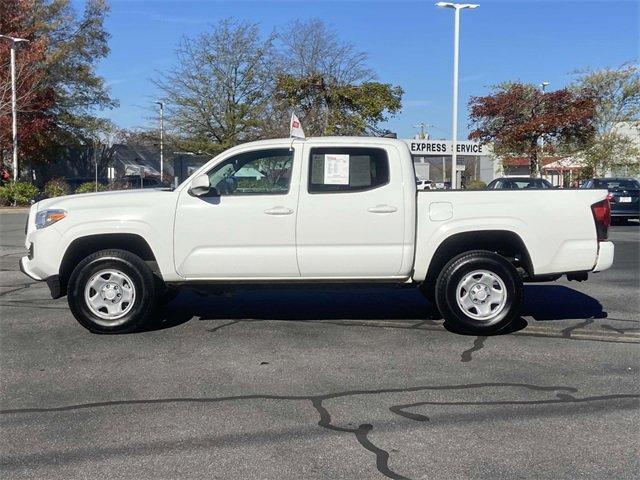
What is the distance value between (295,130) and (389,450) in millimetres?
5630

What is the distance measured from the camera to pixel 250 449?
4227mm

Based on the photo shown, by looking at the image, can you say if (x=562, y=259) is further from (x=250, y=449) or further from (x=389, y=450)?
(x=250, y=449)

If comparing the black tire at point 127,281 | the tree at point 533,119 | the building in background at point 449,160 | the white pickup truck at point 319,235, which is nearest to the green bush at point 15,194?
the building in background at point 449,160

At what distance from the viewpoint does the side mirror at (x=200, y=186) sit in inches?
269

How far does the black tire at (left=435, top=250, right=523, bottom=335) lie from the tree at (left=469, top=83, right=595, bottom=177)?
2542cm

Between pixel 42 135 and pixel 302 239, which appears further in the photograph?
pixel 42 135

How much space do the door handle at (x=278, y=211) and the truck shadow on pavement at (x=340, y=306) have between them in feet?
2.68

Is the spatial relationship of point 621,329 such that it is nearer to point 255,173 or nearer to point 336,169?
point 336,169

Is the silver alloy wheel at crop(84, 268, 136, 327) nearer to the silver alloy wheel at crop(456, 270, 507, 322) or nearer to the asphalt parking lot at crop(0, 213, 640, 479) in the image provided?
the asphalt parking lot at crop(0, 213, 640, 479)

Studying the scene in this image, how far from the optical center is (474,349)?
6.57 m

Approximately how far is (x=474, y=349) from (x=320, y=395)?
1958 mm

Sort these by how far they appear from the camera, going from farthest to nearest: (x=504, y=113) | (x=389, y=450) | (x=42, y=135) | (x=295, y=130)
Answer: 1. (x=42, y=135)
2. (x=504, y=113)
3. (x=295, y=130)
4. (x=389, y=450)

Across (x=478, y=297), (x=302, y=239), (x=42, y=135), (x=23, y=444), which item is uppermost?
(x=42, y=135)

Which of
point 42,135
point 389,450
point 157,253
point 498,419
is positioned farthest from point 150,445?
point 42,135
